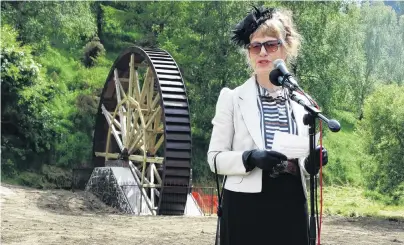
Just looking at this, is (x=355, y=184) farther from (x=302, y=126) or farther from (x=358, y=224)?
(x=302, y=126)

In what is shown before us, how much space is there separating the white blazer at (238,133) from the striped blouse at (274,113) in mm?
30

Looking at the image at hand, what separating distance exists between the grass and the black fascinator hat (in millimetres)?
17176

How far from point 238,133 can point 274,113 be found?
0.70 feet

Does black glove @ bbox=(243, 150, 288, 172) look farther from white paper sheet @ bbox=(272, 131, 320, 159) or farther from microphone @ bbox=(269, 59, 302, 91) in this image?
microphone @ bbox=(269, 59, 302, 91)

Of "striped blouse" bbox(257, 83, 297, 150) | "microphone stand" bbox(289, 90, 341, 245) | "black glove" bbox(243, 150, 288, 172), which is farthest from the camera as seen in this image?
"striped blouse" bbox(257, 83, 297, 150)

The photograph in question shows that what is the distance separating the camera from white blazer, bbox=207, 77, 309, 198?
4223mm

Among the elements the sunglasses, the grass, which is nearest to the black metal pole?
the sunglasses

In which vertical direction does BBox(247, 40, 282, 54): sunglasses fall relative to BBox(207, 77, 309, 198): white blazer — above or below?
above

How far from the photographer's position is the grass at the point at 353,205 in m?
23.8

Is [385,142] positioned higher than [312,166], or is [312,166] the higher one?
[385,142]

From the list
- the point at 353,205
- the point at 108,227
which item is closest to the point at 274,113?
the point at 108,227

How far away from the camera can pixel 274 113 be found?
4.37 m

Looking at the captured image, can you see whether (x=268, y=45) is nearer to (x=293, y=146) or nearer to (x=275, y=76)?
(x=275, y=76)

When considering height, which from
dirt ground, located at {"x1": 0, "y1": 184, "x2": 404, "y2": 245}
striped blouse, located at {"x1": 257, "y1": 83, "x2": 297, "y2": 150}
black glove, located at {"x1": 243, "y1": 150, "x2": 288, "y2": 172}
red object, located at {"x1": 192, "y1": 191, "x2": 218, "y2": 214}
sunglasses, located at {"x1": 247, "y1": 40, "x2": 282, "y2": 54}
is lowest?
dirt ground, located at {"x1": 0, "y1": 184, "x2": 404, "y2": 245}
